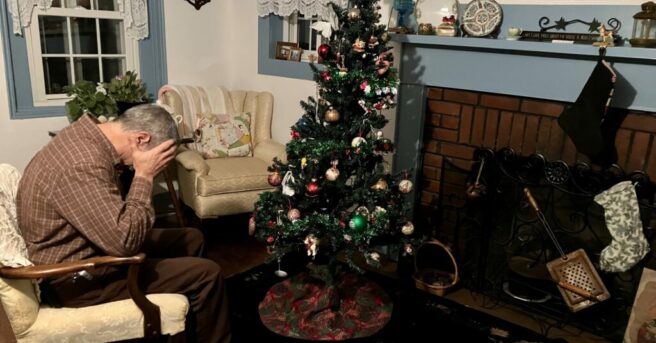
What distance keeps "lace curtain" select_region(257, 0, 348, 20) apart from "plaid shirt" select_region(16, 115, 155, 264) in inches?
73.2

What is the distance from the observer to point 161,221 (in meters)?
3.60

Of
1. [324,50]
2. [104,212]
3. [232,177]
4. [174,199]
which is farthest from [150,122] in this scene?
[174,199]

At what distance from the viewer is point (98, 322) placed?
168 centimetres

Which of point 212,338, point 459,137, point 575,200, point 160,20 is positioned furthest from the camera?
point 160,20

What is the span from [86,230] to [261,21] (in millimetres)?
Result: 2426

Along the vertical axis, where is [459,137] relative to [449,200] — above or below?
above

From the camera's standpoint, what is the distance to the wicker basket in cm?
272

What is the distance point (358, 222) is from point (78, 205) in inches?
40.5

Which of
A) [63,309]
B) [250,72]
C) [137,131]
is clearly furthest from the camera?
[250,72]

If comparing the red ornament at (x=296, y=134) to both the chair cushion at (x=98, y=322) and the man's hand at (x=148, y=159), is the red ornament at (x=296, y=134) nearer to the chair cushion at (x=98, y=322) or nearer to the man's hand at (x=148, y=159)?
the man's hand at (x=148, y=159)

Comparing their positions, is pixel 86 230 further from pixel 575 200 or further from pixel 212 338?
pixel 575 200

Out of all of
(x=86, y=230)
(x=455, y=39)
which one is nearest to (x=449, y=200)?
(x=455, y=39)

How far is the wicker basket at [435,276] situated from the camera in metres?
2.72

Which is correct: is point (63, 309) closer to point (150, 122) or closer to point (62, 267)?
point (62, 267)
